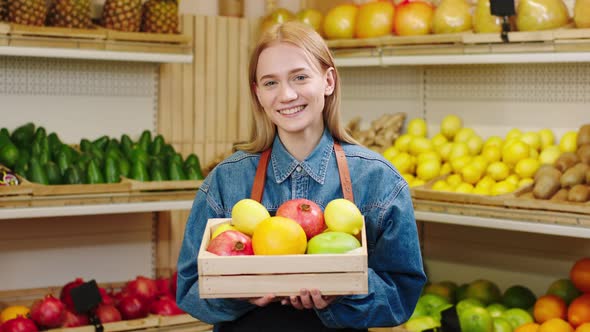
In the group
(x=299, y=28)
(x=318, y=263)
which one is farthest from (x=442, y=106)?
(x=318, y=263)

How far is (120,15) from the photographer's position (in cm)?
383

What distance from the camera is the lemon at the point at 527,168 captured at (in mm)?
3465

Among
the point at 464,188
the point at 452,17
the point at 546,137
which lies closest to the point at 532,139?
the point at 546,137

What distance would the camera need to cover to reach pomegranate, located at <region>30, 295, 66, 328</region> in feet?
11.2

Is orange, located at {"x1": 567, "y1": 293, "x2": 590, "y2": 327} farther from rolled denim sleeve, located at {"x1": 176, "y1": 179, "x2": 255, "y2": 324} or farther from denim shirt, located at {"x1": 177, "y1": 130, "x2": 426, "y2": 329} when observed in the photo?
rolled denim sleeve, located at {"x1": 176, "y1": 179, "x2": 255, "y2": 324}

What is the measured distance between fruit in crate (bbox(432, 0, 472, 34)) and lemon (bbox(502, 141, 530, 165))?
0.55 metres

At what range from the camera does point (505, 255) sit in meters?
3.92

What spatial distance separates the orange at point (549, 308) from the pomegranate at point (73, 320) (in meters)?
1.86

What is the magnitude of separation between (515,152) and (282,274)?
2.19 metres

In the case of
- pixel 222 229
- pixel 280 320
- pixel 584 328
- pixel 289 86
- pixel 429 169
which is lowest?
pixel 584 328

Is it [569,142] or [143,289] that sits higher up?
[569,142]

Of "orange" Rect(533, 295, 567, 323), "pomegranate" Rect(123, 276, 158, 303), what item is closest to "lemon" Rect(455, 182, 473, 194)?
"orange" Rect(533, 295, 567, 323)

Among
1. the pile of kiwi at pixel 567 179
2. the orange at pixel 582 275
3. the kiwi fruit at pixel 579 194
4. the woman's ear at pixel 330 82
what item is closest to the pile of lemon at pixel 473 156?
the pile of kiwi at pixel 567 179

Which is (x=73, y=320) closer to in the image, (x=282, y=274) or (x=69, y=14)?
(x=69, y=14)
